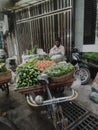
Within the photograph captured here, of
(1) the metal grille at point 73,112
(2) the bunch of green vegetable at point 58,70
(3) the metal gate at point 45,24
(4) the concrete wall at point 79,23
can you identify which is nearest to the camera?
(2) the bunch of green vegetable at point 58,70

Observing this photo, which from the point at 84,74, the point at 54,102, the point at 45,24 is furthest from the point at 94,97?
the point at 45,24

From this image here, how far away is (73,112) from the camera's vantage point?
3.23 meters

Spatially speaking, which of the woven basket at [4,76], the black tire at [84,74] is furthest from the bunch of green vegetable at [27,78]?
the black tire at [84,74]

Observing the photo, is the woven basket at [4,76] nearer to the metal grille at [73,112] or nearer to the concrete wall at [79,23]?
the metal grille at [73,112]

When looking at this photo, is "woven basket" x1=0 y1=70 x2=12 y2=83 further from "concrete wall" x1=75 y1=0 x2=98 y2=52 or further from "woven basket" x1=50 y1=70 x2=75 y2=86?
"concrete wall" x1=75 y1=0 x2=98 y2=52

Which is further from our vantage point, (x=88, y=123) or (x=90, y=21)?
(x=90, y=21)

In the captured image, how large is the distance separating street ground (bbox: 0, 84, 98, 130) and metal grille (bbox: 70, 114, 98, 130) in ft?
1.04

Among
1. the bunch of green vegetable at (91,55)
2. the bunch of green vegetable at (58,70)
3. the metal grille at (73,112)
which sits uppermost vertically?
the bunch of green vegetable at (91,55)

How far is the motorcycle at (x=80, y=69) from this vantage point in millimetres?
4781

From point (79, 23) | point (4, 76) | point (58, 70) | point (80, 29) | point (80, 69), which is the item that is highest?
point (79, 23)

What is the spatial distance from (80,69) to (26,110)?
2.29 metres

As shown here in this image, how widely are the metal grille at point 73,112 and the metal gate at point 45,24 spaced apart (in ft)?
8.43

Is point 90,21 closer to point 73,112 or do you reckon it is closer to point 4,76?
point 73,112

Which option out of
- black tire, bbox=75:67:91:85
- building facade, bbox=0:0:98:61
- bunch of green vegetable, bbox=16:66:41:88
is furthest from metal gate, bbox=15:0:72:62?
bunch of green vegetable, bbox=16:66:41:88
